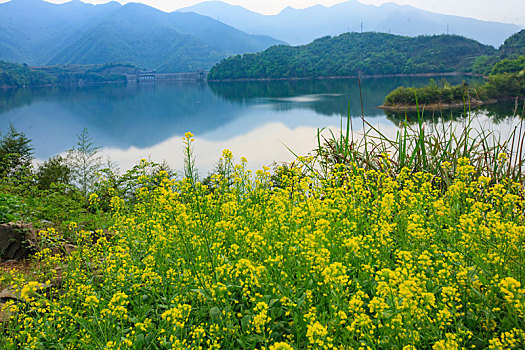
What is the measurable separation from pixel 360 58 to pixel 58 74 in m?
77.3

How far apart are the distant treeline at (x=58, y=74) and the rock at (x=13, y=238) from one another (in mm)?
88759

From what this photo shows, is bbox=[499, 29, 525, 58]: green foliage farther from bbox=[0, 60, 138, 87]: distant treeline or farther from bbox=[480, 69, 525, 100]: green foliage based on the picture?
bbox=[0, 60, 138, 87]: distant treeline

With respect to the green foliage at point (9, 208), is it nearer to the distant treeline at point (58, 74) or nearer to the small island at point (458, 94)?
the small island at point (458, 94)

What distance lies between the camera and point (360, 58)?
79.8 metres

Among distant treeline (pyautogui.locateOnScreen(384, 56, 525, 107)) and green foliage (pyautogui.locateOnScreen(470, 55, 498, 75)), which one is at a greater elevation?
green foliage (pyautogui.locateOnScreen(470, 55, 498, 75))

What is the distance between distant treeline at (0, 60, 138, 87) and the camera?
80.6 meters

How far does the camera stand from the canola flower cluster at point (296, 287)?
2324 mm

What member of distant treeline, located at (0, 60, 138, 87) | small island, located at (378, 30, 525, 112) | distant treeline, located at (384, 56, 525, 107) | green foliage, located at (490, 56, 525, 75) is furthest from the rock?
distant treeline, located at (0, 60, 138, 87)

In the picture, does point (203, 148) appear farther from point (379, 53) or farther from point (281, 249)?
point (379, 53)

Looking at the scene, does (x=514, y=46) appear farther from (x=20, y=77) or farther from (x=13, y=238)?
(x=20, y=77)

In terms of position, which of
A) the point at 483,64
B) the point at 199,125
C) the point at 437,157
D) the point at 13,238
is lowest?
the point at 199,125

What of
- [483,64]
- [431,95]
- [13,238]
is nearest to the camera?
[13,238]

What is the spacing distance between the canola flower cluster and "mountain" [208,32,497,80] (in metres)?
71.6

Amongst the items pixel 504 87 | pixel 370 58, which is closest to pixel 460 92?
pixel 504 87
